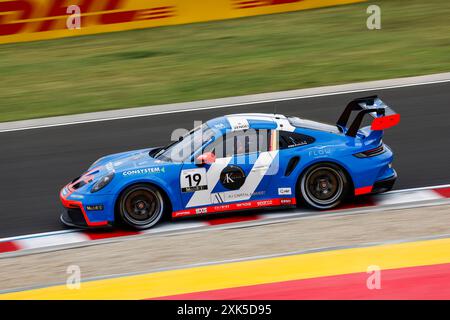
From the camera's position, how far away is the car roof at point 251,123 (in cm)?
988

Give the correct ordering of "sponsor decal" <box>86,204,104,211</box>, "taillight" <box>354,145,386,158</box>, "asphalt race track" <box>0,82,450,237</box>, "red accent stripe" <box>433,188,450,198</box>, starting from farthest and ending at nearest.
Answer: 1. "asphalt race track" <box>0,82,450,237</box>
2. "red accent stripe" <box>433,188,450,198</box>
3. "taillight" <box>354,145,386,158</box>
4. "sponsor decal" <box>86,204,104,211</box>

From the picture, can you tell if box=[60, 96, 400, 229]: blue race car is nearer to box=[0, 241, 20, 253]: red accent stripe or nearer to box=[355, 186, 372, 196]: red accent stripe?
box=[355, 186, 372, 196]: red accent stripe

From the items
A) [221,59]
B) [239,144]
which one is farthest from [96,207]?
[221,59]

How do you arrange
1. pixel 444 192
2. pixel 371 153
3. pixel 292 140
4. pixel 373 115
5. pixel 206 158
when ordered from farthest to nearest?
pixel 444 192 < pixel 373 115 < pixel 371 153 < pixel 292 140 < pixel 206 158

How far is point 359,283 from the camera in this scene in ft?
23.8

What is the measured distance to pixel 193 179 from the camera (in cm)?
974

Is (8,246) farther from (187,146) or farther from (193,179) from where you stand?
(187,146)

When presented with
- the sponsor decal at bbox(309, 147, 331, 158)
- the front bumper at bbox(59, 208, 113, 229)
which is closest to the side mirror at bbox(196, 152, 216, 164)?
the sponsor decal at bbox(309, 147, 331, 158)

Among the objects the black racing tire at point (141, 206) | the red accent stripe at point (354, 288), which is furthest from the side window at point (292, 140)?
the red accent stripe at point (354, 288)

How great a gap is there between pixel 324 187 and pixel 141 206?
7.01 feet

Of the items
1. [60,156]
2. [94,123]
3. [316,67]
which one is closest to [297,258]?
[60,156]

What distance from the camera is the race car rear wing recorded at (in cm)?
1005

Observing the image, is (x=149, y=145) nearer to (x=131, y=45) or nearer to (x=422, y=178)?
(x=422, y=178)

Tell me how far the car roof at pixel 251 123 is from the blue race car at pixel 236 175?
0.04ft
